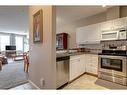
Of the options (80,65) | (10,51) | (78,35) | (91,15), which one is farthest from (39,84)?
(10,51)

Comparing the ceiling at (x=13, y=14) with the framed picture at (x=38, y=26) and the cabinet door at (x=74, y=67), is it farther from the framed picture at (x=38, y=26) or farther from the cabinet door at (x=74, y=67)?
the cabinet door at (x=74, y=67)

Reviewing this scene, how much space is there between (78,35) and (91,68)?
173cm

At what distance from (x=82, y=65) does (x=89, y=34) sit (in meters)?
1.35

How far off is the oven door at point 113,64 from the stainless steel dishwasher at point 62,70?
3.91 feet

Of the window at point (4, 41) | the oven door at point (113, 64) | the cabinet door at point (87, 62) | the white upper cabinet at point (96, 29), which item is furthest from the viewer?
the window at point (4, 41)

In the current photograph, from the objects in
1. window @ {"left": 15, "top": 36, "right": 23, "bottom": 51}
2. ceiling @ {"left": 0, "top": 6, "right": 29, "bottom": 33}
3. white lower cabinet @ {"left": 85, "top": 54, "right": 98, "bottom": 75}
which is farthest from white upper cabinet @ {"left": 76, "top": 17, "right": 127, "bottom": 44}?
window @ {"left": 15, "top": 36, "right": 23, "bottom": 51}

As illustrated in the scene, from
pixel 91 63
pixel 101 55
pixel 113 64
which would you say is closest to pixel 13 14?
pixel 91 63

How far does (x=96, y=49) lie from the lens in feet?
16.4

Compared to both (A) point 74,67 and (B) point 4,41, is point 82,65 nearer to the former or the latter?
(A) point 74,67

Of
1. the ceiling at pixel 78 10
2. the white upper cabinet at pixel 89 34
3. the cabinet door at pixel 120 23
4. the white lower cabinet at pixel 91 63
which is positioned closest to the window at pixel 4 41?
the ceiling at pixel 78 10

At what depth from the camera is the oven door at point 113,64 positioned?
10.3ft

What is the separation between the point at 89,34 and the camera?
15.8 ft
